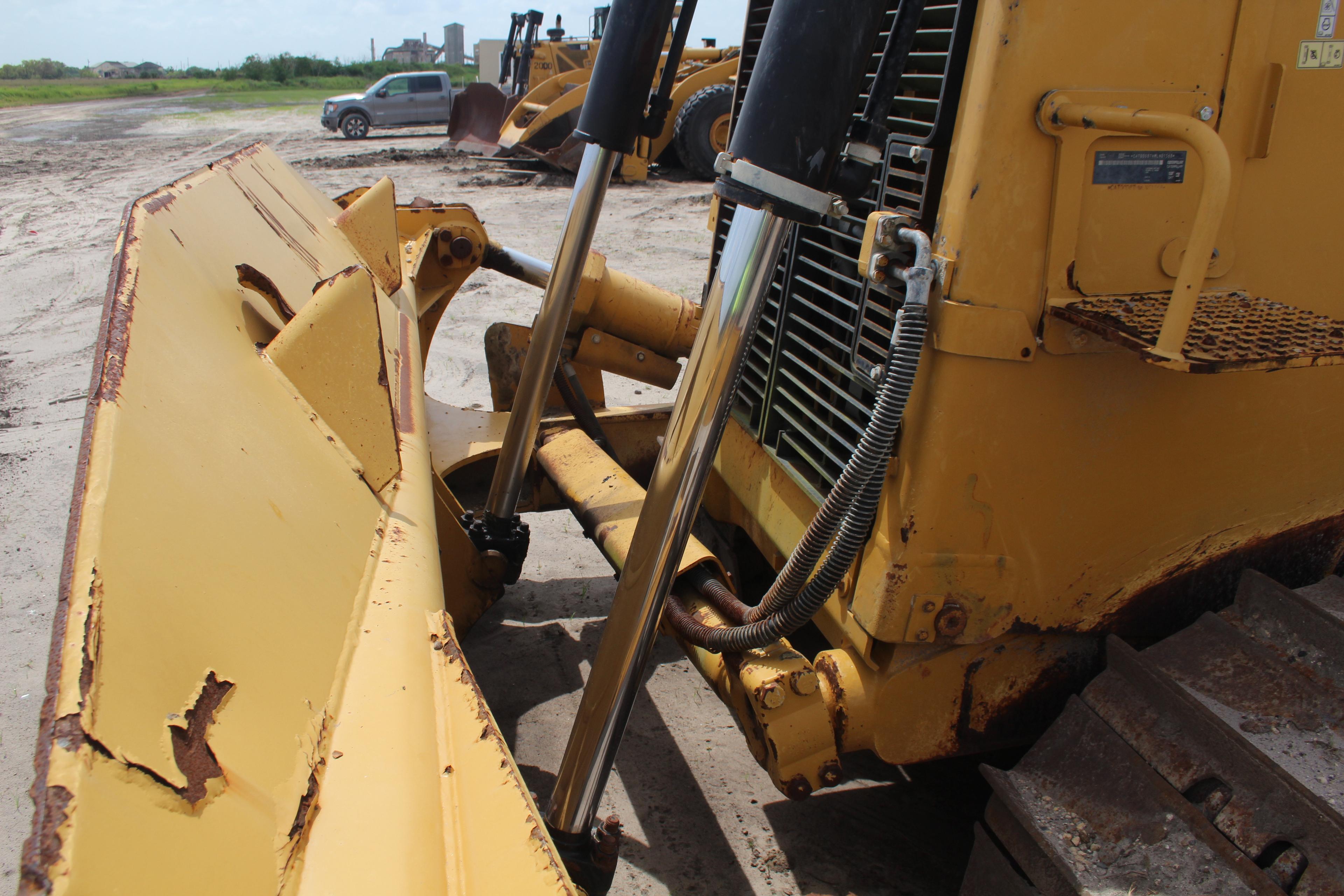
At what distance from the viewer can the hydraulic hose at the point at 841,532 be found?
1.41m

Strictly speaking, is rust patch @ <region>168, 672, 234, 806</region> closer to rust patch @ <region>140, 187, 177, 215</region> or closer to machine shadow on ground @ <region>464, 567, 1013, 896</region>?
rust patch @ <region>140, 187, 177, 215</region>

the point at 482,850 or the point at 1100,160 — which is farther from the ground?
the point at 1100,160

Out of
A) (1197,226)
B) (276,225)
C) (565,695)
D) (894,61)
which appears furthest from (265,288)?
(1197,226)

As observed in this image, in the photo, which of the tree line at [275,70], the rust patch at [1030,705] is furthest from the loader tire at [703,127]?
the tree line at [275,70]

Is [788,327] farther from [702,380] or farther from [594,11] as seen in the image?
[594,11]

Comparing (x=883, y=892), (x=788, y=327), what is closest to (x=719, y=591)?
(x=788, y=327)

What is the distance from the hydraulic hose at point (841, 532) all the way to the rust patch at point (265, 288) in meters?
1.00

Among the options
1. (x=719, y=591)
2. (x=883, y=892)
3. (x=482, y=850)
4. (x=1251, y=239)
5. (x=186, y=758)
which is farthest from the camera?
(x=883, y=892)

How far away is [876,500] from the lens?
1.55 meters

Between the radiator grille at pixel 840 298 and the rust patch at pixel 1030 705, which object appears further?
the rust patch at pixel 1030 705

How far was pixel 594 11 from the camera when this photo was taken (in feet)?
50.6

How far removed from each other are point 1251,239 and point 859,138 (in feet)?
2.46

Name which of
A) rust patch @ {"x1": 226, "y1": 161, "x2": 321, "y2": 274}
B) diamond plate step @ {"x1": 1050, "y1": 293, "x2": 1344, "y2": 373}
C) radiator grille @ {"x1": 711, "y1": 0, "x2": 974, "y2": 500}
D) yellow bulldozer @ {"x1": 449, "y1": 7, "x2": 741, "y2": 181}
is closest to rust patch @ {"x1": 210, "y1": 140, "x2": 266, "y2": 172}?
rust patch @ {"x1": 226, "y1": 161, "x2": 321, "y2": 274}

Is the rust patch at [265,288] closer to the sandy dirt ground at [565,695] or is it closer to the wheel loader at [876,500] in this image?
the wheel loader at [876,500]
